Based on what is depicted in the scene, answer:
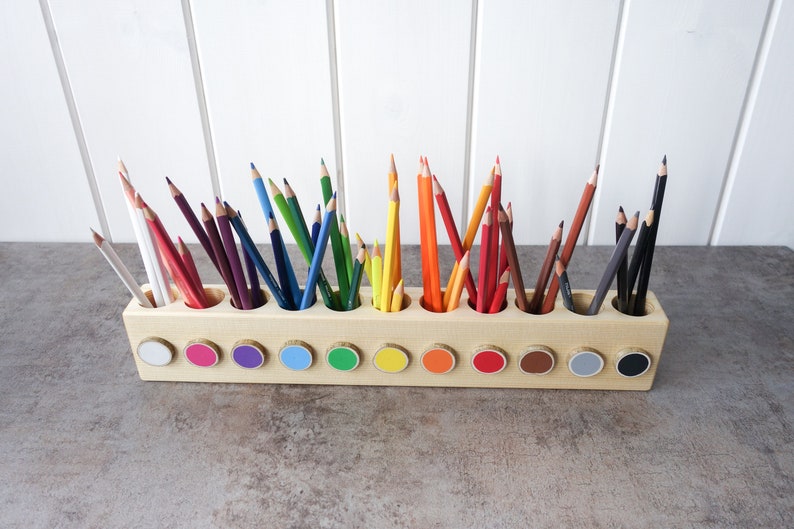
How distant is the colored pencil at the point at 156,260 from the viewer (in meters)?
0.47

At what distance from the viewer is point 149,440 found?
1.52 feet

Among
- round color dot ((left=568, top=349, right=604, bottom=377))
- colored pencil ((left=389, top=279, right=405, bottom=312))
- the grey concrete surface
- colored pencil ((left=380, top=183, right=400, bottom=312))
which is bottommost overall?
the grey concrete surface

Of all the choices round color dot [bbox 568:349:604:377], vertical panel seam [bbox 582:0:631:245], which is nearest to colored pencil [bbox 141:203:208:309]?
round color dot [bbox 568:349:604:377]

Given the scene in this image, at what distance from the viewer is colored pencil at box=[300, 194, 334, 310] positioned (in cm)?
44

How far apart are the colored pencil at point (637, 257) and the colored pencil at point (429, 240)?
16cm

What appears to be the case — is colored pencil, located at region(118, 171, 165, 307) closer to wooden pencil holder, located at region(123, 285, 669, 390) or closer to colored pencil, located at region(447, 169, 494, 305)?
wooden pencil holder, located at region(123, 285, 669, 390)

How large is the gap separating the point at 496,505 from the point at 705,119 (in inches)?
20.4

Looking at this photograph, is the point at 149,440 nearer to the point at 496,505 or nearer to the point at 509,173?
the point at 496,505

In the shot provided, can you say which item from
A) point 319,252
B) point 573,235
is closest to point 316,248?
point 319,252

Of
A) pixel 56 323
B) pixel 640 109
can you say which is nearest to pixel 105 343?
pixel 56 323

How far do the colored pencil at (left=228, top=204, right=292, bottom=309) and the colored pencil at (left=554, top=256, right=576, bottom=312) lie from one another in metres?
0.23

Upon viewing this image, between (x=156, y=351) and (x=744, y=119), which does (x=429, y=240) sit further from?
(x=744, y=119)

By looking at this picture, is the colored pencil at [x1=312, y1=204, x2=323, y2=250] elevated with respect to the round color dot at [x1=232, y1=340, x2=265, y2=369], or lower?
elevated

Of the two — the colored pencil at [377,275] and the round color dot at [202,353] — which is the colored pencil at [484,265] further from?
the round color dot at [202,353]
